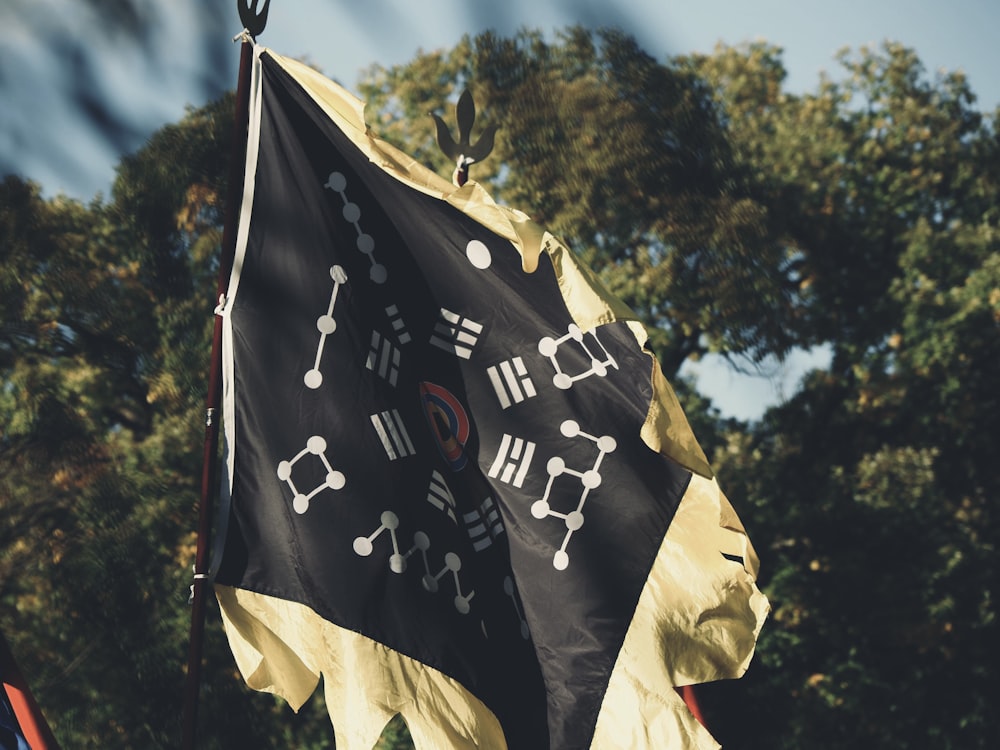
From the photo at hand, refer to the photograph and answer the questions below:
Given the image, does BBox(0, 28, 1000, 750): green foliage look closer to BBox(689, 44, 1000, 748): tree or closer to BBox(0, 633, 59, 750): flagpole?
BBox(689, 44, 1000, 748): tree

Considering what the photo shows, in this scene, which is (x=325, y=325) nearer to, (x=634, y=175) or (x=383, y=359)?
(x=383, y=359)

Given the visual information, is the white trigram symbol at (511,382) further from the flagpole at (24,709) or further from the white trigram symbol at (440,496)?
the flagpole at (24,709)

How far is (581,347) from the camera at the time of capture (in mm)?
4613

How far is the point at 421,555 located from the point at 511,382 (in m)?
0.82

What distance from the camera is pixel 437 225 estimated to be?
4664mm

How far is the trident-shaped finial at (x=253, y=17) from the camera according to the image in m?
4.41

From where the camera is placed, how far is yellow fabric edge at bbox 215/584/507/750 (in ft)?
13.1

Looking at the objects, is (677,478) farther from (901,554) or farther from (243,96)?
(901,554)

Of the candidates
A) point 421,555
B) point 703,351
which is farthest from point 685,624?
point 703,351

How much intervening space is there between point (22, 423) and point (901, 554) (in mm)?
10451

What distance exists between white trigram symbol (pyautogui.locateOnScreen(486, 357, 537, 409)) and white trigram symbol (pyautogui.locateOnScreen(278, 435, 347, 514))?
76 cm

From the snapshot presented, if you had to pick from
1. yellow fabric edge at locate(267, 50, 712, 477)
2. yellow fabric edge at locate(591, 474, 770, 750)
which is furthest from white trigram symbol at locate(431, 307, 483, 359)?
yellow fabric edge at locate(591, 474, 770, 750)

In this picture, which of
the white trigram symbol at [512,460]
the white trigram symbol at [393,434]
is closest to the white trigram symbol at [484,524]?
the white trigram symbol at [512,460]

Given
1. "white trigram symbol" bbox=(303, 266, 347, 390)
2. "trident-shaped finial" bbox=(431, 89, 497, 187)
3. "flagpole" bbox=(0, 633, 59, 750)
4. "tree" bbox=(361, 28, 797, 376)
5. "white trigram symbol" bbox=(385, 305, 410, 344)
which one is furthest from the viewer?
"tree" bbox=(361, 28, 797, 376)
